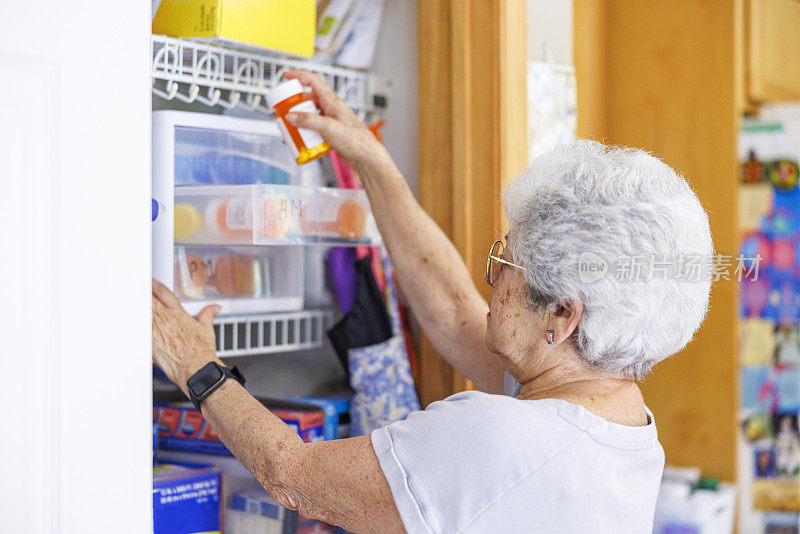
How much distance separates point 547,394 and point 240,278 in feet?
2.10

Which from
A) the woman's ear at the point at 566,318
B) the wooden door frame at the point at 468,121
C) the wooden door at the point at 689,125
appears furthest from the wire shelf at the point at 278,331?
the wooden door at the point at 689,125

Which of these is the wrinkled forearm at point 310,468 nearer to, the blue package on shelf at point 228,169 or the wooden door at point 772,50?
the blue package on shelf at point 228,169

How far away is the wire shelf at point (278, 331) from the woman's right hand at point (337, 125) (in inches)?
13.2

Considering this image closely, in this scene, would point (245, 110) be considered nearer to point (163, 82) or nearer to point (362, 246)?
Result: point (163, 82)

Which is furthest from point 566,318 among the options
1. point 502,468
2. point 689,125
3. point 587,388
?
point 689,125

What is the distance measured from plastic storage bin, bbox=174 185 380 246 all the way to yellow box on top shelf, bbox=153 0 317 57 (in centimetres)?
25

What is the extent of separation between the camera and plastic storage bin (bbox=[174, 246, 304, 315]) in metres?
1.42

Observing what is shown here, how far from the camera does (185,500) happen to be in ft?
4.28

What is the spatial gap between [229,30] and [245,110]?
27 centimetres

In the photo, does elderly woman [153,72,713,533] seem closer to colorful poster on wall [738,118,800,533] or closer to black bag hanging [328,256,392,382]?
black bag hanging [328,256,392,382]

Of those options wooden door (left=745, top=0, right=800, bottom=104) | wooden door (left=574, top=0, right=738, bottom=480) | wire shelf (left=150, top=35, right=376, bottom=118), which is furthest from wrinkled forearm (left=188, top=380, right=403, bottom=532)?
wooden door (left=745, top=0, right=800, bottom=104)

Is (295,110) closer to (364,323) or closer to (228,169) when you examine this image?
(228,169)
